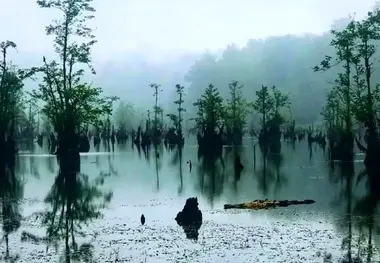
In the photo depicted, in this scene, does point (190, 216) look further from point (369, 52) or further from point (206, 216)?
point (369, 52)

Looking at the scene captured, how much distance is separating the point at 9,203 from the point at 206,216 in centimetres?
1077

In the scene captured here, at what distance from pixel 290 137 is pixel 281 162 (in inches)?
2397

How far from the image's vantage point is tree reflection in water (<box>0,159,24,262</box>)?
2111cm

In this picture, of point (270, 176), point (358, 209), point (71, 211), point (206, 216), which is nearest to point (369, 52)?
point (270, 176)

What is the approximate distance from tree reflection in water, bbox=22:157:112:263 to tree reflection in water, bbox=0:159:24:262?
1053mm

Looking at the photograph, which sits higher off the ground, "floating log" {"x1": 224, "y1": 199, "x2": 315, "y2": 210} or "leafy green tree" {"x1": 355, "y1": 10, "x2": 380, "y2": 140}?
"leafy green tree" {"x1": 355, "y1": 10, "x2": 380, "y2": 140}

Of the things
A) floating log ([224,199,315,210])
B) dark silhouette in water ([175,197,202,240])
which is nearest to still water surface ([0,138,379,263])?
dark silhouette in water ([175,197,202,240])

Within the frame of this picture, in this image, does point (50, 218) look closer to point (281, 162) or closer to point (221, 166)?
point (221, 166)

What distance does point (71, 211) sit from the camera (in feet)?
88.9

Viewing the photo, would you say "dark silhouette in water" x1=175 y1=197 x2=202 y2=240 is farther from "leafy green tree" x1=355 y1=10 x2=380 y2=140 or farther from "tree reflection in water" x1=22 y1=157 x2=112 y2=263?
"leafy green tree" x1=355 y1=10 x2=380 y2=140

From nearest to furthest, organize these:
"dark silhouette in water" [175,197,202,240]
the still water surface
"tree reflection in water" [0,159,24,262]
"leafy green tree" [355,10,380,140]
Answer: the still water surface, "tree reflection in water" [0,159,24,262], "dark silhouette in water" [175,197,202,240], "leafy green tree" [355,10,380,140]

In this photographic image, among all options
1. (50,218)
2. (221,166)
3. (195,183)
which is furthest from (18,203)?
(221,166)

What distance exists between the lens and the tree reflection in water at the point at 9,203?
21.1 meters

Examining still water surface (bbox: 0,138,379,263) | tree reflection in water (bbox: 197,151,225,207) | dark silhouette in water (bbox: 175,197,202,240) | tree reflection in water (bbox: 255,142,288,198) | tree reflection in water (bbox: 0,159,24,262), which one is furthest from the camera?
tree reflection in water (bbox: 255,142,288,198)
